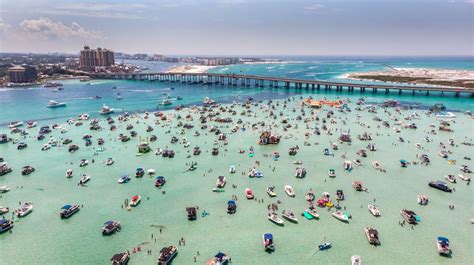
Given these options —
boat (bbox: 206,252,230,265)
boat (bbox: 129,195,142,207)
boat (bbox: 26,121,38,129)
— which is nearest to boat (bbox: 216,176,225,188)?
boat (bbox: 129,195,142,207)

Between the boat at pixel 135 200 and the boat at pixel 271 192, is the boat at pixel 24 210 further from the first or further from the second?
the boat at pixel 271 192

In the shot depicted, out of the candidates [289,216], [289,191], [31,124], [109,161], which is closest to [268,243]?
[289,216]

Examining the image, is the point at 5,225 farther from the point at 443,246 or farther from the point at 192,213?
the point at 443,246

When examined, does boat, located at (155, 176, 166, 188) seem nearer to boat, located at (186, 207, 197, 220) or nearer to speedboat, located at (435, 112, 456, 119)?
boat, located at (186, 207, 197, 220)

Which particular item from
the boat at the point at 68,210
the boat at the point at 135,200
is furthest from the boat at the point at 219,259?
the boat at the point at 68,210

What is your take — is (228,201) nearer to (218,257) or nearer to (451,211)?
(218,257)
